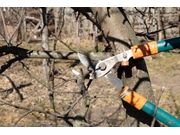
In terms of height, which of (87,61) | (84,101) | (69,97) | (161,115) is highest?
(87,61)

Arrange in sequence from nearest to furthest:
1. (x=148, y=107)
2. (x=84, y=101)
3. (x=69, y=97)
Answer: (x=84, y=101)
(x=148, y=107)
(x=69, y=97)

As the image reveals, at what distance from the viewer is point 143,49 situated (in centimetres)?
132

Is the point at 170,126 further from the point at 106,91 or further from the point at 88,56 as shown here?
the point at 106,91

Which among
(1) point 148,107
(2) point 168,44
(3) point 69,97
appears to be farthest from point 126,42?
(3) point 69,97

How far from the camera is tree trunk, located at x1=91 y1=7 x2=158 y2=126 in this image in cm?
135

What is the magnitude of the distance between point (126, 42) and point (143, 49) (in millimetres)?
95

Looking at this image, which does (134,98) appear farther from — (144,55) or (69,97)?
(69,97)

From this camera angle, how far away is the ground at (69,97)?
4.36 m

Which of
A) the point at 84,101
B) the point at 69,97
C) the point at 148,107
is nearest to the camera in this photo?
the point at 84,101

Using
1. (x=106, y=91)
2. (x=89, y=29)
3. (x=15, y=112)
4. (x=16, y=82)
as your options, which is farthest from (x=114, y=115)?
(x=89, y=29)

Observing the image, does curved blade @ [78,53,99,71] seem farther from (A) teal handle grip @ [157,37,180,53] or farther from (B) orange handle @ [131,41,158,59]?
(A) teal handle grip @ [157,37,180,53]

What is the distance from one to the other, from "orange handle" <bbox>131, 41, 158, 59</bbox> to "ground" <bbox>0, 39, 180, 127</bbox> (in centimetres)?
179

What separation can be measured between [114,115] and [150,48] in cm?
324

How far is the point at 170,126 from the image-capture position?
1.32m
